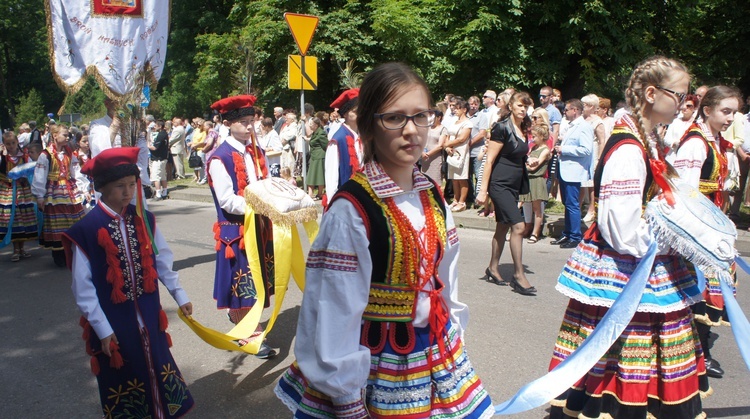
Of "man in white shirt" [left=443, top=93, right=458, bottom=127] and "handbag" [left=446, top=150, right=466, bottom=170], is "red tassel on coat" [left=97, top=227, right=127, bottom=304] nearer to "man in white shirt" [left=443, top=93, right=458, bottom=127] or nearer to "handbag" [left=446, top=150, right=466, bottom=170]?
"handbag" [left=446, top=150, right=466, bottom=170]

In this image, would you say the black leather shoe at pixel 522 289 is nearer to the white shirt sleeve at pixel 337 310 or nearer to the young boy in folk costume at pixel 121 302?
the young boy in folk costume at pixel 121 302

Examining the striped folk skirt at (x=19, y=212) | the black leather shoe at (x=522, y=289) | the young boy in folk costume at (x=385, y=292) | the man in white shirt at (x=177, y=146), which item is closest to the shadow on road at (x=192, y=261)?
the striped folk skirt at (x=19, y=212)

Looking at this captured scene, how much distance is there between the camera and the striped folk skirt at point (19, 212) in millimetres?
8781

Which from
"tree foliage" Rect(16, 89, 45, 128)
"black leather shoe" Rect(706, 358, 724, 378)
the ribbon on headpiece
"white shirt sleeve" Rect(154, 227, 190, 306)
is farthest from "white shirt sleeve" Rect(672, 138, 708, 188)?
"tree foliage" Rect(16, 89, 45, 128)

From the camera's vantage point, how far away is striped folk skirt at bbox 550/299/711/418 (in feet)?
9.71

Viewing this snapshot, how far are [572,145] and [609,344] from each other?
21.2 ft

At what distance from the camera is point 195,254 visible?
862cm

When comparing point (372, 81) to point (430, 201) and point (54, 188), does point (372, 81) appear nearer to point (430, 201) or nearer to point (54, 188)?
point (430, 201)

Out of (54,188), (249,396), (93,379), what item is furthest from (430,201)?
(54,188)

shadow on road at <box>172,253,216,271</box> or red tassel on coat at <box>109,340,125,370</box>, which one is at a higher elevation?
red tassel on coat at <box>109,340,125,370</box>

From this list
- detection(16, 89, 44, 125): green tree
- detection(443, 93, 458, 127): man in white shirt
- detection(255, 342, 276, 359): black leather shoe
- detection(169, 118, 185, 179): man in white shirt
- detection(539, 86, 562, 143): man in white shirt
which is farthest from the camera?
detection(16, 89, 44, 125): green tree

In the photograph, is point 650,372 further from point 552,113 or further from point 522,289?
point 552,113

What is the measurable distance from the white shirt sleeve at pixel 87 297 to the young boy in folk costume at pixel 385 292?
1318 mm

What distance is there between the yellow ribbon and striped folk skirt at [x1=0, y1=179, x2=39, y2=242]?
5.86 m
